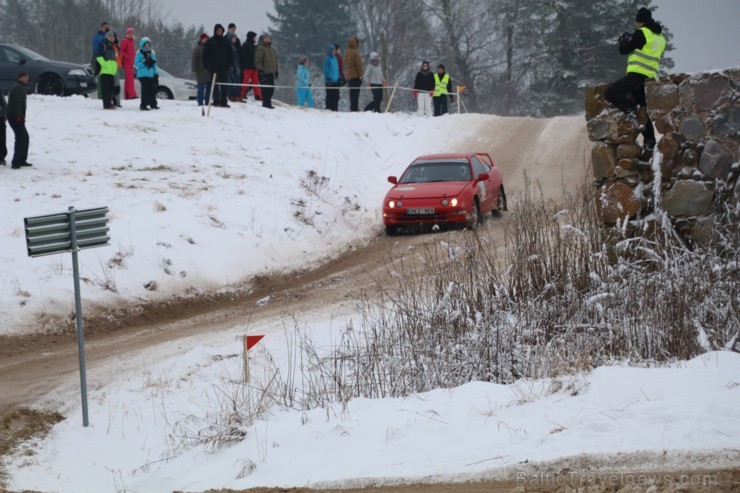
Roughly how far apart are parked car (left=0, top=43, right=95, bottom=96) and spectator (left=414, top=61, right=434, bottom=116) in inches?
419

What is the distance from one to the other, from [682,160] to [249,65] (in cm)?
1876

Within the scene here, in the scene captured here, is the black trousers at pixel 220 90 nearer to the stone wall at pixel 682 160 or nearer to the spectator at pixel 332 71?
the spectator at pixel 332 71

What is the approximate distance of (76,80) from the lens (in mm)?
27109

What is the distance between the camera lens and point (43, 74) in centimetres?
2672

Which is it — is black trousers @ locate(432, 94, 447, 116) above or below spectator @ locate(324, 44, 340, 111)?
below

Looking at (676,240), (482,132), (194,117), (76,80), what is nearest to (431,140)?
(482,132)

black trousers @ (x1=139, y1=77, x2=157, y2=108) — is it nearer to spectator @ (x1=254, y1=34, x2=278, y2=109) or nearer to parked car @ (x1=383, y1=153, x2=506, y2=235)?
spectator @ (x1=254, y1=34, x2=278, y2=109)

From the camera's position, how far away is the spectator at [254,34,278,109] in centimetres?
2673

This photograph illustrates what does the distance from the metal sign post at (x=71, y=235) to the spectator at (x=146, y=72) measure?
13573 mm

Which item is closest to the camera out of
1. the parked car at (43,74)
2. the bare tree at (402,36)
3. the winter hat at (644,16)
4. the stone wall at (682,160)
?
the stone wall at (682,160)

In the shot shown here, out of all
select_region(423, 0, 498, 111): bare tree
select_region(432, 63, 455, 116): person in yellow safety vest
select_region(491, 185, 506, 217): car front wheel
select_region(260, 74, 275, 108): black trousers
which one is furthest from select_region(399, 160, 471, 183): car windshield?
select_region(423, 0, 498, 111): bare tree

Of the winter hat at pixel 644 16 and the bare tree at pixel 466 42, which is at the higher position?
the bare tree at pixel 466 42

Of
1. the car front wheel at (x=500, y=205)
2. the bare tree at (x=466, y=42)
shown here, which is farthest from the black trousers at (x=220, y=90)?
the bare tree at (x=466, y=42)

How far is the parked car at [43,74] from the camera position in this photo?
85.6ft
